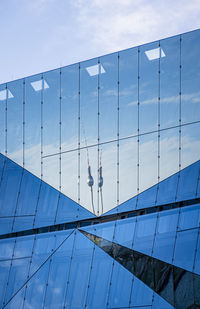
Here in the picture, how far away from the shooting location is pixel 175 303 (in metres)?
17.9

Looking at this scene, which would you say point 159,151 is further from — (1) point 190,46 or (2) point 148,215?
(1) point 190,46

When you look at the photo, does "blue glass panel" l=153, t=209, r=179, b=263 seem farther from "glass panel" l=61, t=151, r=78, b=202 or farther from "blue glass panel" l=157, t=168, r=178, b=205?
"glass panel" l=61, t=151, r=78, b=202

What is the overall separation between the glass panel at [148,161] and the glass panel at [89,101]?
1.71 meters

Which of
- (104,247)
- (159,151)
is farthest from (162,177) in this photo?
(104,247)

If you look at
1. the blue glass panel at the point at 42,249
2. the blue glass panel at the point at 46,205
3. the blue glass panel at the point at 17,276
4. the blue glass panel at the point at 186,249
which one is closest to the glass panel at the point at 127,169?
the blue glass panel at the point at 186,249

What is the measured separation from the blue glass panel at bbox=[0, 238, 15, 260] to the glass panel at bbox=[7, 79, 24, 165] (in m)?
2.59

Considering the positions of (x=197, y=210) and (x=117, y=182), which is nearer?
(x=197, y=210)

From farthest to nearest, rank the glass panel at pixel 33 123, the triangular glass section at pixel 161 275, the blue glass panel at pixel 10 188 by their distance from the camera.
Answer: the blue glass panel at pixel 10 188 → the glass panel at pixel 33 123 → the triangular glass section at pixel 161 275

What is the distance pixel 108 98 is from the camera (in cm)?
2092

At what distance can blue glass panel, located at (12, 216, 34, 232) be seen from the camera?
2175 centimetres

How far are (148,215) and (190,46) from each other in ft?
16.2

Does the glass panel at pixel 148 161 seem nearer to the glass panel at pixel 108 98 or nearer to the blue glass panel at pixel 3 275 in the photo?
the glass panel at pixel 108 98

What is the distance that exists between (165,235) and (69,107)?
5448 mm

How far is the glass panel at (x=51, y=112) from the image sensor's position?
21.9 metres
